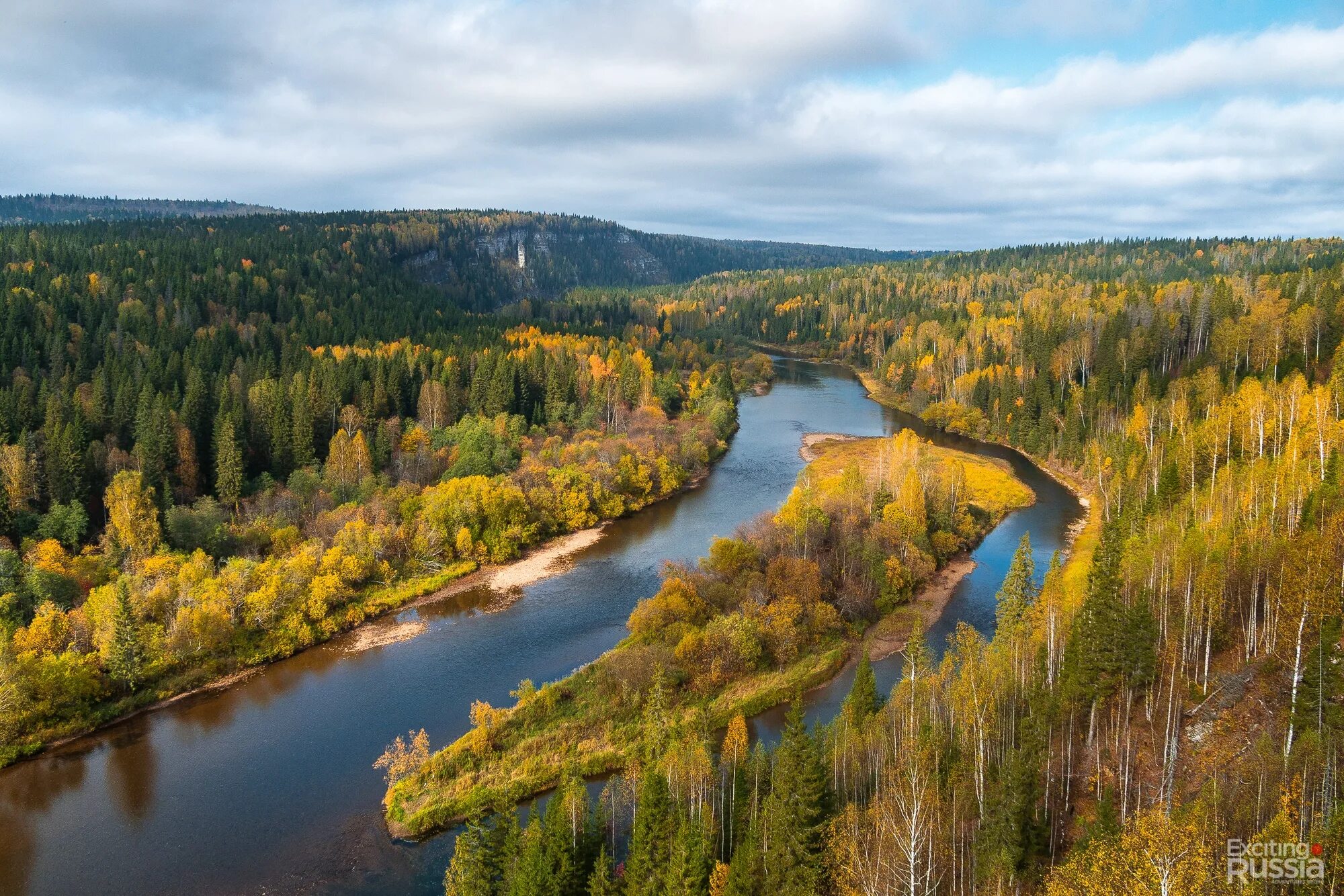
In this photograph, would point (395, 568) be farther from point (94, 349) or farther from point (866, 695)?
point (94, 349)

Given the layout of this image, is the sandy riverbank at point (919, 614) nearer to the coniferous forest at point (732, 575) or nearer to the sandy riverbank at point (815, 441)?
the coniferous forest at point (732, 575)

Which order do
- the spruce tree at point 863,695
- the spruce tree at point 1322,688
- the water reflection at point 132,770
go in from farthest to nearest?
the water reflection at point 132,770 < the spruce tree at point 863,695 < the spruce tree at point 1322,688

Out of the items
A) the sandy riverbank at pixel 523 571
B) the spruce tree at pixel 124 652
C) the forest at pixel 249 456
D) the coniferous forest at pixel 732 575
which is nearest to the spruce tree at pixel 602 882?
the coniferous forest at pixel 732 575

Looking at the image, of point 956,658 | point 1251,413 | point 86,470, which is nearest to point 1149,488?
point 1251,413

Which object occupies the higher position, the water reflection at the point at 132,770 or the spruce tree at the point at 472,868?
the spruce tree at the point at 472,868

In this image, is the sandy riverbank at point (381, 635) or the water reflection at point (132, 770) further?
the sandy riverbank at point (381, 635)

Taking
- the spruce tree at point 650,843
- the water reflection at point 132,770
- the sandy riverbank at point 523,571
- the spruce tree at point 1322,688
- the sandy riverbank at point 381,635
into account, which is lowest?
the water reflection at point 132,770
